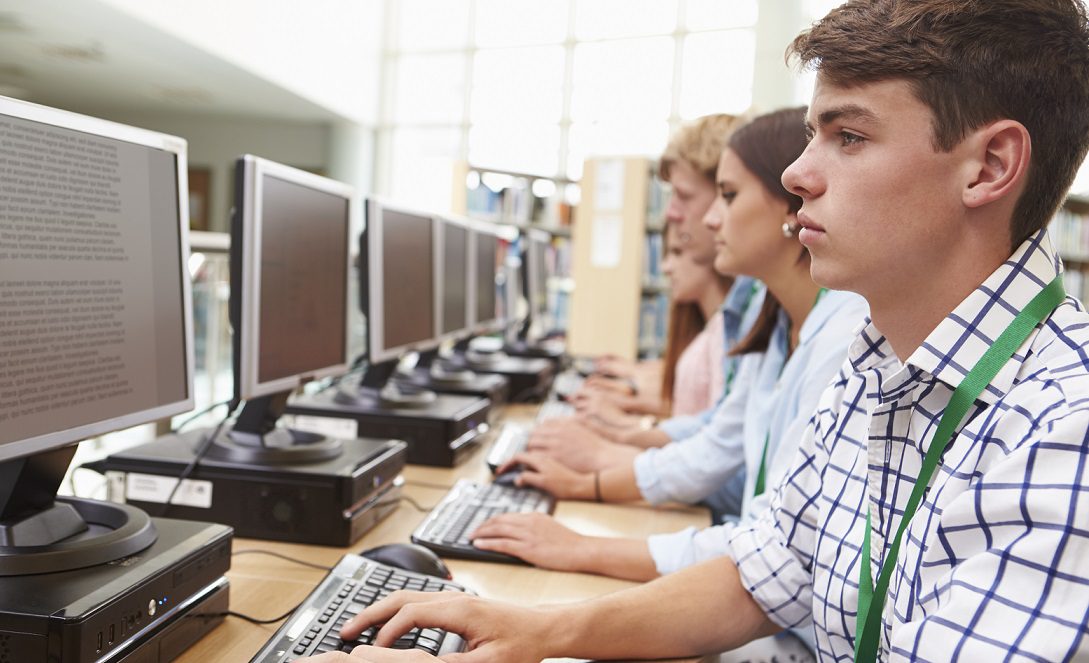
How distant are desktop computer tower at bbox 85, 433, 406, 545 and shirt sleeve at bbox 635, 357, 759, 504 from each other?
65cm

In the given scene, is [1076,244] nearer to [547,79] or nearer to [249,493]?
[547,79]

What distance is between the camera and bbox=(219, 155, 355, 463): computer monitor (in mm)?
1249

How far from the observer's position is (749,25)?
A: 7.55m

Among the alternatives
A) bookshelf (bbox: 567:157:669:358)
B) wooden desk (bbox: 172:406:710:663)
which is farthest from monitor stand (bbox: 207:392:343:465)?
bookshelf (bbox: 567:157:669:358)

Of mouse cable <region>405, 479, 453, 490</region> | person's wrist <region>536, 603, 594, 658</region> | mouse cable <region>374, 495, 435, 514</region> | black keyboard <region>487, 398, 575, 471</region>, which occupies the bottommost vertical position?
mouse cable <region>405, 479, 453, 490</region>

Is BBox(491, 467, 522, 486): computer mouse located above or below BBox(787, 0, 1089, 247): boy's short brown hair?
below

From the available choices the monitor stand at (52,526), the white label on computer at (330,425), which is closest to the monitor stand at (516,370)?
the white label on computer at (330,425)

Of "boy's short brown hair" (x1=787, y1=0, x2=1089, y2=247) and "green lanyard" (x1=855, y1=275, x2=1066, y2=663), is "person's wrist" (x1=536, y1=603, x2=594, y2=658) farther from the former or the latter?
"boy's short brown hair" (x1=787, y1=0, x2=1089, y2=247)

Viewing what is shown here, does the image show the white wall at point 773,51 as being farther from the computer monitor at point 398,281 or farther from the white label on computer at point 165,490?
the white label on computer at point 165,490

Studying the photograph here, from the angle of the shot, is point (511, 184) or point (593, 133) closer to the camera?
point (511, 184)

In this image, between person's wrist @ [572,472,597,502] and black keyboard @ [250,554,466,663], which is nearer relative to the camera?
black keyboard @ [250,554,466,663]

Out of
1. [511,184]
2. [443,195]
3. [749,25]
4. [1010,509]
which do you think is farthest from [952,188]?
[443,195]

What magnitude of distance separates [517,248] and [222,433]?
266 centimetres

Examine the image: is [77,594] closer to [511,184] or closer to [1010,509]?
[1010,509]
